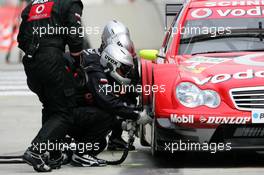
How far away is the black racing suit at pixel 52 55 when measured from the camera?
8.68 metres

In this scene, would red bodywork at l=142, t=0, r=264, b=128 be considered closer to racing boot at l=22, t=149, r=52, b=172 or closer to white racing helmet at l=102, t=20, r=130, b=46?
white racing helmet at l=102, t=20, r=130, b=46

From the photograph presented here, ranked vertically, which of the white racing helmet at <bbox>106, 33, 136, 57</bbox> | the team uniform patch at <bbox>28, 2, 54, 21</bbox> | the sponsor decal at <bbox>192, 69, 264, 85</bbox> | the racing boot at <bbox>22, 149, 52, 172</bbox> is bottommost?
the racing boot at <bbox>22, 149, 52, 172</bbox>

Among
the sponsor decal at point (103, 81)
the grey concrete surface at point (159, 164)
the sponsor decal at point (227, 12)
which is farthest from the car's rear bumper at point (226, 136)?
the sponsor decal at point (227, 12)

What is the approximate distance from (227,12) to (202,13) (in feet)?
0.88

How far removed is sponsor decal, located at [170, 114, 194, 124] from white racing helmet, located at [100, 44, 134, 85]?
89 cm

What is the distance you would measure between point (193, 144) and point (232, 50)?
1.50 meters

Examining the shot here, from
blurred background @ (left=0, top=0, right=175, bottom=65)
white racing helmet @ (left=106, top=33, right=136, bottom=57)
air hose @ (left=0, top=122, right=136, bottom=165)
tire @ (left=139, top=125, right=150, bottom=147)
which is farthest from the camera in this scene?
blurred background @ (left=0, top=0, right=175, bottom=65)

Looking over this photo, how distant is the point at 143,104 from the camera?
31.2 feet

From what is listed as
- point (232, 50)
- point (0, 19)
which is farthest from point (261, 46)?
point (0, 19)

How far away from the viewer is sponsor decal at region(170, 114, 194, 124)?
335 inches

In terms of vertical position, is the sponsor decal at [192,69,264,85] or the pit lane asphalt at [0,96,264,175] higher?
the sponsor decal at [192,69,264,85]

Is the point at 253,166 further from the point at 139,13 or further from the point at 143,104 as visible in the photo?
the point at 139,13

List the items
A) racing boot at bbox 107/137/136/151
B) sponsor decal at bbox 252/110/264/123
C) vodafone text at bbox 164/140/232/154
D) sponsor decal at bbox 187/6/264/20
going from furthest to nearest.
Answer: racing boot at bbox 107/137/136/151 < sponsor decal at bbox 187/6/264/20 < vodafone text at bbox 164/140/232/154 < sponsor decal at bbox 252/110/264/123

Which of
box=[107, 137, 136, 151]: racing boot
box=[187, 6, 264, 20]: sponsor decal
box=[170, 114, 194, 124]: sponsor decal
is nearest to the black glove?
box=[170, 114, 194, 124]: sponsor decal
